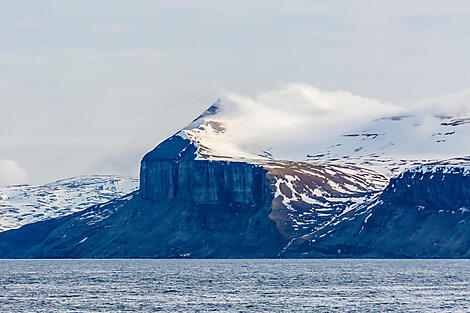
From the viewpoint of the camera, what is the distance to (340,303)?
188 m

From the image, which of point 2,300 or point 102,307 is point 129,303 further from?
point 2,300

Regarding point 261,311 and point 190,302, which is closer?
point 261,311

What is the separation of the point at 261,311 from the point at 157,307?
1674 centimetres

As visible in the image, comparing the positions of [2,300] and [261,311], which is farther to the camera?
[2,300]

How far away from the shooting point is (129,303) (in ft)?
622

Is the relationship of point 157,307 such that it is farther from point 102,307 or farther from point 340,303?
point 340,303

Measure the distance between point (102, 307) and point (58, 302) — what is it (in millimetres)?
12372

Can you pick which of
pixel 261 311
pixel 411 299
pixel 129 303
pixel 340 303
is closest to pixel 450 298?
pixel 411 299

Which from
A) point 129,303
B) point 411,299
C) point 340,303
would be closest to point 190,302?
point 129,303

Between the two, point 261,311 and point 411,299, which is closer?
point 261,311

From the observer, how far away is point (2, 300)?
196 metres

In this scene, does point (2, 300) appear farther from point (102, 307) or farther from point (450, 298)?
point (450, 298)

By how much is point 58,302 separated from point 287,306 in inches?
1401

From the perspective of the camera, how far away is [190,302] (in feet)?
629
